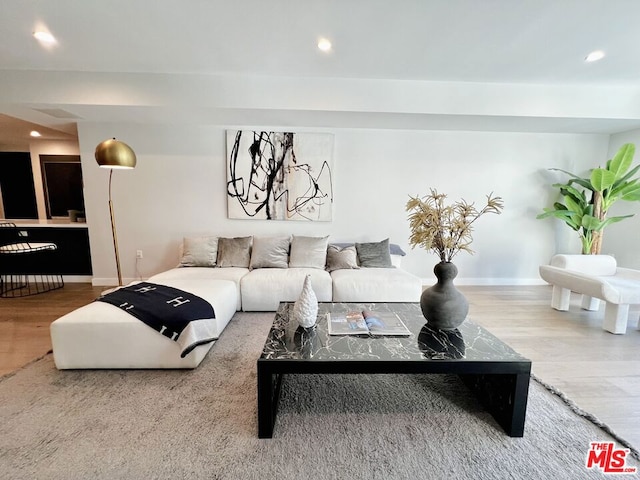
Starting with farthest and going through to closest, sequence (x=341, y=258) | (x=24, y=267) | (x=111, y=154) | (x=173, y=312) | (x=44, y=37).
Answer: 1. (x=24, y=267)
2. (x=341, y=258)
3. (x=111, y=154)
4. (x=44, y=37)
5. (x=173, y=312)

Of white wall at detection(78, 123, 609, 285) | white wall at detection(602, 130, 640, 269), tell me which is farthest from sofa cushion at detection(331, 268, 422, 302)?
white wall at detection(602, 130, 640, 269)

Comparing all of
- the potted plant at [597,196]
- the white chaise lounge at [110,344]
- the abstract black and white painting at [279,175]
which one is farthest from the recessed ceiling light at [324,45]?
the potted plant at [597,196]

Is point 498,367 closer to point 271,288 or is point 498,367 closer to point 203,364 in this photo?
point 203,364

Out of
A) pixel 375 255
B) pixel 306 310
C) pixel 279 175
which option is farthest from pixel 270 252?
pixel 306 310

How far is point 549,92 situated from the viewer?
3410 mm

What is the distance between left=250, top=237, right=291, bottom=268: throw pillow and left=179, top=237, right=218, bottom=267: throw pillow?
54 cm

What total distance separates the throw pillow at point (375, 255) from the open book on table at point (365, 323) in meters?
1.62

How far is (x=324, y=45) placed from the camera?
2.59 metres

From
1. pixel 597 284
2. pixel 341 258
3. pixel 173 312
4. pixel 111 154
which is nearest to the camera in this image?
pixel 173 312

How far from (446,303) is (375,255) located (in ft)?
6.59

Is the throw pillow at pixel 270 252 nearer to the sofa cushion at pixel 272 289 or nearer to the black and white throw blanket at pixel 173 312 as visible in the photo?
the sofa cushion at pixel 272 289

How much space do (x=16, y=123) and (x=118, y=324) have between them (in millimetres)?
5072

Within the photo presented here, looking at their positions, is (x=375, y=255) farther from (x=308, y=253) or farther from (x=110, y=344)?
(x=110, y=344)

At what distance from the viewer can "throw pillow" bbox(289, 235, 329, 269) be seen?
3771 mm
